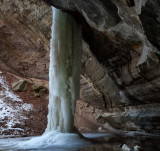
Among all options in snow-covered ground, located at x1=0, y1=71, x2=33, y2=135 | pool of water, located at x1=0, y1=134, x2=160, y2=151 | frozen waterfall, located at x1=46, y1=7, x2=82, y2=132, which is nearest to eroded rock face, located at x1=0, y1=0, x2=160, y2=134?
frozen waterfall, located at x1=46, y1=7, x2=82, y2=132

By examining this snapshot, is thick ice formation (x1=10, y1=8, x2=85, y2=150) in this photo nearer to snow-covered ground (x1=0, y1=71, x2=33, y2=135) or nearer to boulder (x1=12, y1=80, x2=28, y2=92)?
snow-covered ground (x1=0, y1=71, x2=33, y2=135)

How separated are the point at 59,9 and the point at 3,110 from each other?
5.45 m

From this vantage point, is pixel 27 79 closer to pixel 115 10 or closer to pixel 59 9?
pixel 59 9

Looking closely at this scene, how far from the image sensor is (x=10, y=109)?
902 centimetres

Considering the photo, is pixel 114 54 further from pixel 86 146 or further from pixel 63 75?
pixel 86 146

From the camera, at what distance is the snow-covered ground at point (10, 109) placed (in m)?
7.50

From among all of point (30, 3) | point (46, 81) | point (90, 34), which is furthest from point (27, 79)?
point (90, 34)

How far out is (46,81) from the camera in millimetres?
11500

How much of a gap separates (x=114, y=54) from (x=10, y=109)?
18.6 ft

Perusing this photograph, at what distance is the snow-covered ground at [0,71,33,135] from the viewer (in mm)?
7500

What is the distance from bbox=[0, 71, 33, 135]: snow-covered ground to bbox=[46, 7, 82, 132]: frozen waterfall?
302cm

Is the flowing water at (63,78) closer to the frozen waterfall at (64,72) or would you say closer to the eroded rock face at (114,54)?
the frozen waterfall at (64,72)

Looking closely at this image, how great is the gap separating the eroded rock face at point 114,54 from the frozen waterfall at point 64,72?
43cm

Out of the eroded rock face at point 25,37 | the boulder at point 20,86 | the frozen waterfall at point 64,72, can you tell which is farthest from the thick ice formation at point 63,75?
the boulder at point 20,86
